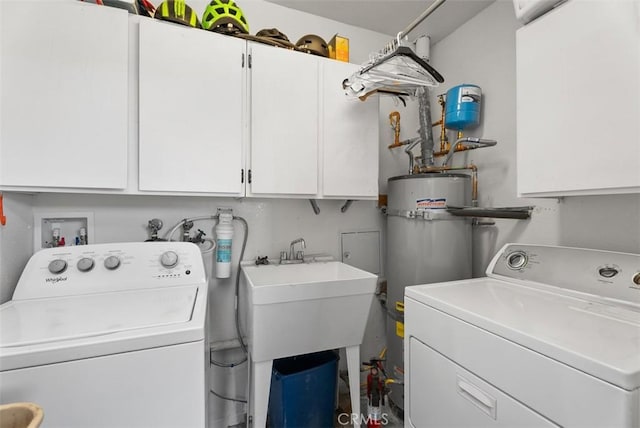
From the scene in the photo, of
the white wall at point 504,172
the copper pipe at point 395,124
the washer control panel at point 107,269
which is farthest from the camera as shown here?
the copper pipe at point 395,124

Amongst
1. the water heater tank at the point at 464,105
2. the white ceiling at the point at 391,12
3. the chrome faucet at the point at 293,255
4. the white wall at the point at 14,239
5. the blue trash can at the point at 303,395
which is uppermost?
the white ceiling at the point at 391,12

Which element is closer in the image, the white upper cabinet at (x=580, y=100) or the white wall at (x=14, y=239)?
the white upper cabinet at (x=580, y=100)

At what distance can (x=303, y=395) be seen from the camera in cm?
147

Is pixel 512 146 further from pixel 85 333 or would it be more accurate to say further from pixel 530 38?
pixel 85 333

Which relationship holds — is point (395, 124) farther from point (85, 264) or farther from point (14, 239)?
point (14, 239)

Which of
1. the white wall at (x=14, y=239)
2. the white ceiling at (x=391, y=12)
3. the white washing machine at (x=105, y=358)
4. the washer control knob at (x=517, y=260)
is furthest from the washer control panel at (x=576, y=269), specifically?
the white wall at (x=14, y=239)

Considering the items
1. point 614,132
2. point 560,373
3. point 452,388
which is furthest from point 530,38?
point 452,388

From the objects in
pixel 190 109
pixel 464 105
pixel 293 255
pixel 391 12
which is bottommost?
pixel 293 255

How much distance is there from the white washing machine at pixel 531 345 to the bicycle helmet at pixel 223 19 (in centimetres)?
155

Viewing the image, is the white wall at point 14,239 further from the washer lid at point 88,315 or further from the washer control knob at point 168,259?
the washer control knob at point 168,259

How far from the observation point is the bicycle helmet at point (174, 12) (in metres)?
1.32

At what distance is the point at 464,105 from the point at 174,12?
170 centimetres

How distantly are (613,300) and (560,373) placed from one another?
0.50 m

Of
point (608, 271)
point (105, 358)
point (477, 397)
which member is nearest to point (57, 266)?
point (105, 358)
